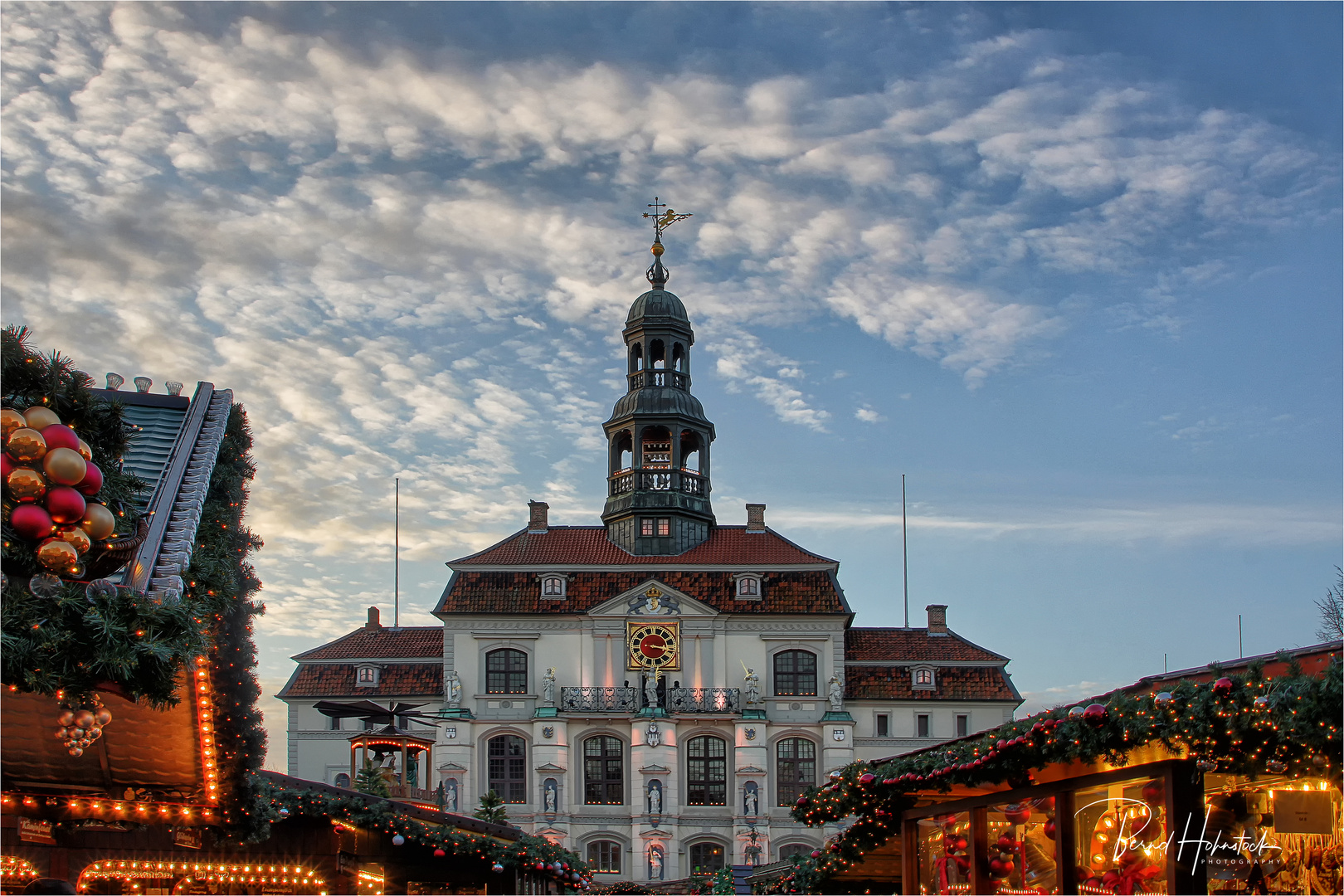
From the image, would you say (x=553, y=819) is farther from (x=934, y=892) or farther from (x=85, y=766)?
(x=85, y=766)

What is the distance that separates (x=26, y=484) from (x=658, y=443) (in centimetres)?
4418

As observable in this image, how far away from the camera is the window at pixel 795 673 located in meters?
46.8

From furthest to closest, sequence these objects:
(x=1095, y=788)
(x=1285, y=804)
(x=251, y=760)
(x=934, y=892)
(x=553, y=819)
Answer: (x=553, y=819) < (x=934, y=892) < (x=1095, y=788) < (x=1285, y=804) < (x=251, y=760)

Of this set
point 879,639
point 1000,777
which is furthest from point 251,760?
point 879,639

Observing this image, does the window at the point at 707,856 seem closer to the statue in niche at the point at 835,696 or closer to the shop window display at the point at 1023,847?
the statue in niche at the point at 835,696

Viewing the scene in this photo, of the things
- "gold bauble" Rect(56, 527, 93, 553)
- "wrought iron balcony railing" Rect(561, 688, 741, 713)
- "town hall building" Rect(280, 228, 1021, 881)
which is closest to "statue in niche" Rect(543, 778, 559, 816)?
"town hall building" Rect(280, 228, 1021, 881)

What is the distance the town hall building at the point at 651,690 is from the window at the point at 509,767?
61mm

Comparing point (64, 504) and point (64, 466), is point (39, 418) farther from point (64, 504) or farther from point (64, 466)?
point (64, 504)

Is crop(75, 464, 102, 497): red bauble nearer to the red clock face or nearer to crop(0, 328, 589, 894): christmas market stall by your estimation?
crop(0, 328, 589, 894): christmas market stall

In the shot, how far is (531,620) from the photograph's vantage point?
154 feet

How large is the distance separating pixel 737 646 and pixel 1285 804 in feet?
115

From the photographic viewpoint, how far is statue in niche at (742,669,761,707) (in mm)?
45812

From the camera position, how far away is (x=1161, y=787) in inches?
529

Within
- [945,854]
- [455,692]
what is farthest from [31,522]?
[455,692]
